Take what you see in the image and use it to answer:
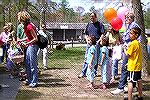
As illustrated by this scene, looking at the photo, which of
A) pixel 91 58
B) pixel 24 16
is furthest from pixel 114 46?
pixel 24 16

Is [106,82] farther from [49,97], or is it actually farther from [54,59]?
[54,59]

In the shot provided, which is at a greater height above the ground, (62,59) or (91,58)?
(91,58)

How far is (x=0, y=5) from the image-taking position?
11648 millimetres

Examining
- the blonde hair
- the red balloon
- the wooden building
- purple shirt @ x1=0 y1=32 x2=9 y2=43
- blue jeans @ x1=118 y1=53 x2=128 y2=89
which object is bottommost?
blue jeans @ x1=118 y1=53 x2=128 y2=89

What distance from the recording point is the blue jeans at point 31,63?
8.39 m

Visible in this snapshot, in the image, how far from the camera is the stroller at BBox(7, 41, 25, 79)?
9212mm

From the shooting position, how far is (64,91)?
828cm

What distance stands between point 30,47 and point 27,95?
121 cm

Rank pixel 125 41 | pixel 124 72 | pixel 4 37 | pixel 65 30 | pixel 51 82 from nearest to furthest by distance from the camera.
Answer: pixel 125 41 < pixel 124 72 < pixel 51 82 < pixel 65 30 < pixel 4 37

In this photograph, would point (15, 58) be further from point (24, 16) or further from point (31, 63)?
point (24, 16)

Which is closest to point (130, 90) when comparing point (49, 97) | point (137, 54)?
point (137, 54)

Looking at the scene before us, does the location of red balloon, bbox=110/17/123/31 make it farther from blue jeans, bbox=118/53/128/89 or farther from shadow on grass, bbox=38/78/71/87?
shadow on grass, bbox=38/78/71/87

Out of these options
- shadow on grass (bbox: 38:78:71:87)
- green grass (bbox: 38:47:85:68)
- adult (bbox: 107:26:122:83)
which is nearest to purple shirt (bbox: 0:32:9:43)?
green grass (bbox: 38:47:85:68)

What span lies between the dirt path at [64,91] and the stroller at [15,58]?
0.74m
